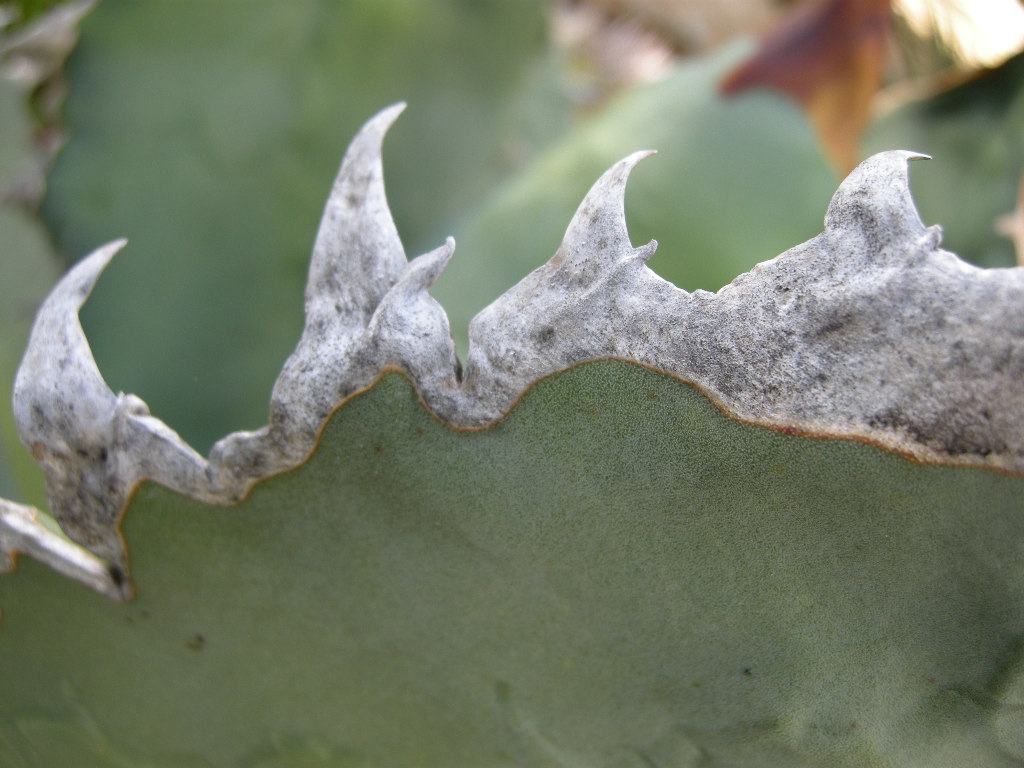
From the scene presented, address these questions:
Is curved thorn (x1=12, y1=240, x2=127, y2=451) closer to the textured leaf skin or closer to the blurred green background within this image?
the textured leaf skin

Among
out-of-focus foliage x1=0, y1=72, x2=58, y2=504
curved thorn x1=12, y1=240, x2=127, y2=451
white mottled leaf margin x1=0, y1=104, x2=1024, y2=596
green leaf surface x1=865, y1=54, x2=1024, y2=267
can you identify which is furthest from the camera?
green leaf surface x1=865, y1=54, x2=1024, y2=267

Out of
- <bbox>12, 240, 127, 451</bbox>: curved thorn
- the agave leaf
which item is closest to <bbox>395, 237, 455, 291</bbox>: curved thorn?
<bbox>12, 240, 127, 451</bbox>: curved thorn

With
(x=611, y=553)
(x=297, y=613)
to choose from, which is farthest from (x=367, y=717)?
(x=611, y=553)

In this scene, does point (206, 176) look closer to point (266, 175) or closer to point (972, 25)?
point (266, 175)

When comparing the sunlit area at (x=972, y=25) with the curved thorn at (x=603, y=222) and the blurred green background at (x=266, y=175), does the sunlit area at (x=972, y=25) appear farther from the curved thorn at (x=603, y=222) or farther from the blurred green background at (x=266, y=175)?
→ the curved thorn at (x=603, y=222)

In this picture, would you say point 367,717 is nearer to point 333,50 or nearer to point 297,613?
point 297,613

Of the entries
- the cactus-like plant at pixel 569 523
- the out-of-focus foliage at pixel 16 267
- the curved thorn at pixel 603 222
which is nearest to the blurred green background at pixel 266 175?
the out-of-focus foliage at pixel 16 267
